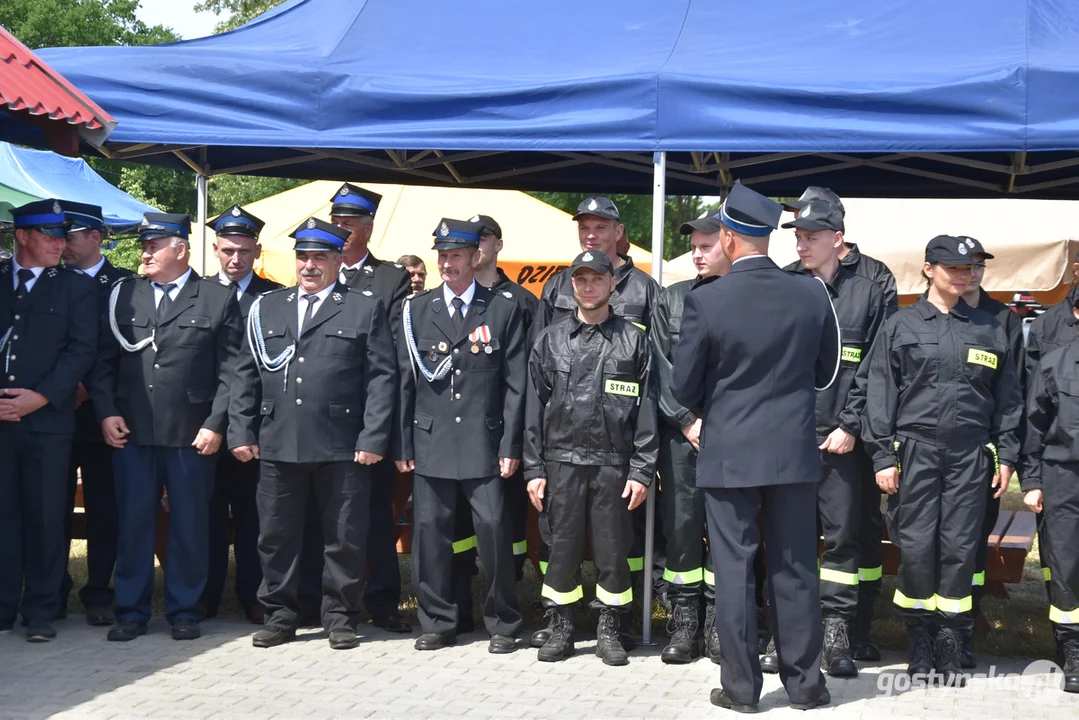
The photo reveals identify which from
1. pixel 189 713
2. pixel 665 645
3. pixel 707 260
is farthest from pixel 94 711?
pixel 707 260

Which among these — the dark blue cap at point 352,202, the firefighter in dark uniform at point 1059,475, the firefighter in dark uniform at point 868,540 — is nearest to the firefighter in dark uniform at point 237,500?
the dark blue cap at point 352,202

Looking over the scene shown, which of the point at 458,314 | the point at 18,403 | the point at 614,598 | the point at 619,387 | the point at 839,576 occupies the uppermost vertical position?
the point at 458,314

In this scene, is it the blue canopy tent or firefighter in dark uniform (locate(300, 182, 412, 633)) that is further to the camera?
the blue canopy tent

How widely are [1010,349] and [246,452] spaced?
3794mm

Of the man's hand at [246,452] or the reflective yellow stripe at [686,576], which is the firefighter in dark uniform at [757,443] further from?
the man's hand at [246,452]

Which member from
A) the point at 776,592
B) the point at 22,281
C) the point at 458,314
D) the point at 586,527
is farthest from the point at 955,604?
the point at 22,281

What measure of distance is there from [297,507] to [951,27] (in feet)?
13.8

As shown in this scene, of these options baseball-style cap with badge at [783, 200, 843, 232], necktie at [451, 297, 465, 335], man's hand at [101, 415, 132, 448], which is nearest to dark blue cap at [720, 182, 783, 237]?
baseball-style cap with badge at [783, 200, 843, 232]

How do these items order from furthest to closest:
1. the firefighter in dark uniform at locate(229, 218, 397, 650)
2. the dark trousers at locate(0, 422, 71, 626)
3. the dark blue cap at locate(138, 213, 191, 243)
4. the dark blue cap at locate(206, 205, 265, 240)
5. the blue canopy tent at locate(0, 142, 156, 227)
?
the blue canopy tent at locate(0, 142, 156, 227) < the dark blue cap at locate(206, 205, 265, 240) < the dark blue cap at locate(138, 213, 191, 243) < the dark trousers at locate(0, 422, 71, 626) < the firefighter in dark uniform at locate(229, 218, 397, 650)

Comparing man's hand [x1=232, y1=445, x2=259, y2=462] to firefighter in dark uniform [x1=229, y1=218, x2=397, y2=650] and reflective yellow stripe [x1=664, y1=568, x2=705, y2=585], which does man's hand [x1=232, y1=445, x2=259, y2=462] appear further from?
reflective yellow stripe [x1=664, y1=568, x2=705, y2=585]

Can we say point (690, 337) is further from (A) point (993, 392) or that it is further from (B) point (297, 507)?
(B) point (297, 507)

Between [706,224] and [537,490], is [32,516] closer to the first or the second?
[537,490]

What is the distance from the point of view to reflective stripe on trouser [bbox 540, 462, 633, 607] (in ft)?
19.9

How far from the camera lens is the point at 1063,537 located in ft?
18.9
